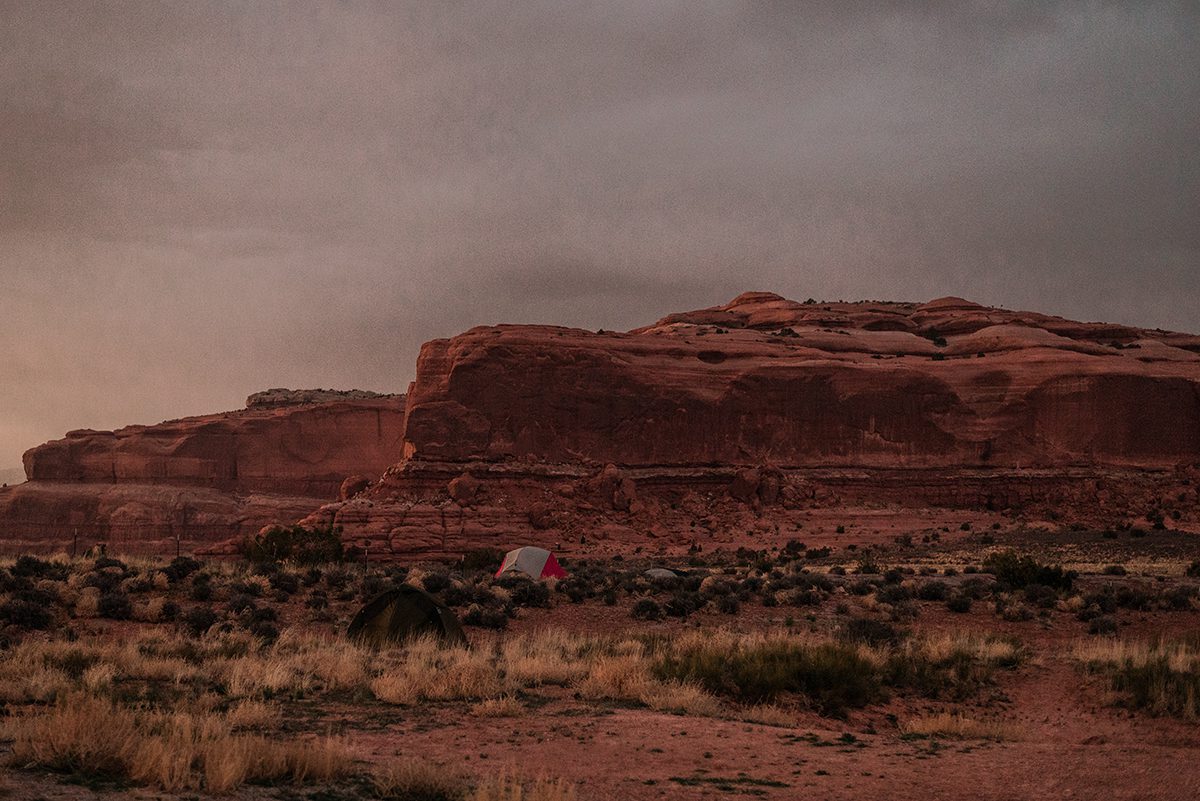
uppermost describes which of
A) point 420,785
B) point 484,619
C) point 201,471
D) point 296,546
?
point 201,471

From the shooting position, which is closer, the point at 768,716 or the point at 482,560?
the point at 768,716

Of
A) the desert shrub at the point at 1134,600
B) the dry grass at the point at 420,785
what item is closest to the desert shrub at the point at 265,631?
the dry grass at the point at 420,785

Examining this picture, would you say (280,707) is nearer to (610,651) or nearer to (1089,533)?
(610,651)

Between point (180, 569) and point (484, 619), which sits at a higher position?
point (180, 569)

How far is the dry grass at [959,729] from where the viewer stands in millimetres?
11727

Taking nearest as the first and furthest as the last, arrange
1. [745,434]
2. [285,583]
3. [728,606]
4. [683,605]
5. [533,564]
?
[683,605], [728,606], [285,583], [533,564], [745,434]

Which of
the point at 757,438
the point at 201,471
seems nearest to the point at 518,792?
the point at 757,438

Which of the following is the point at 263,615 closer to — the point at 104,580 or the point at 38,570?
the point at 104,580

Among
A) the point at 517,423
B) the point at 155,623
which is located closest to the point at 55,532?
the point at 517,423

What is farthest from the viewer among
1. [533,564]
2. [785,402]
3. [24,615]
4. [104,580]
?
[785,402]

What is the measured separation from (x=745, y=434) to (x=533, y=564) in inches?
1019

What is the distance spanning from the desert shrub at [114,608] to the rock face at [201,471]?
61.3 meters

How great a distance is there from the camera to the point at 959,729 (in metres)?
11.9

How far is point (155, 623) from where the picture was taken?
18484mm
